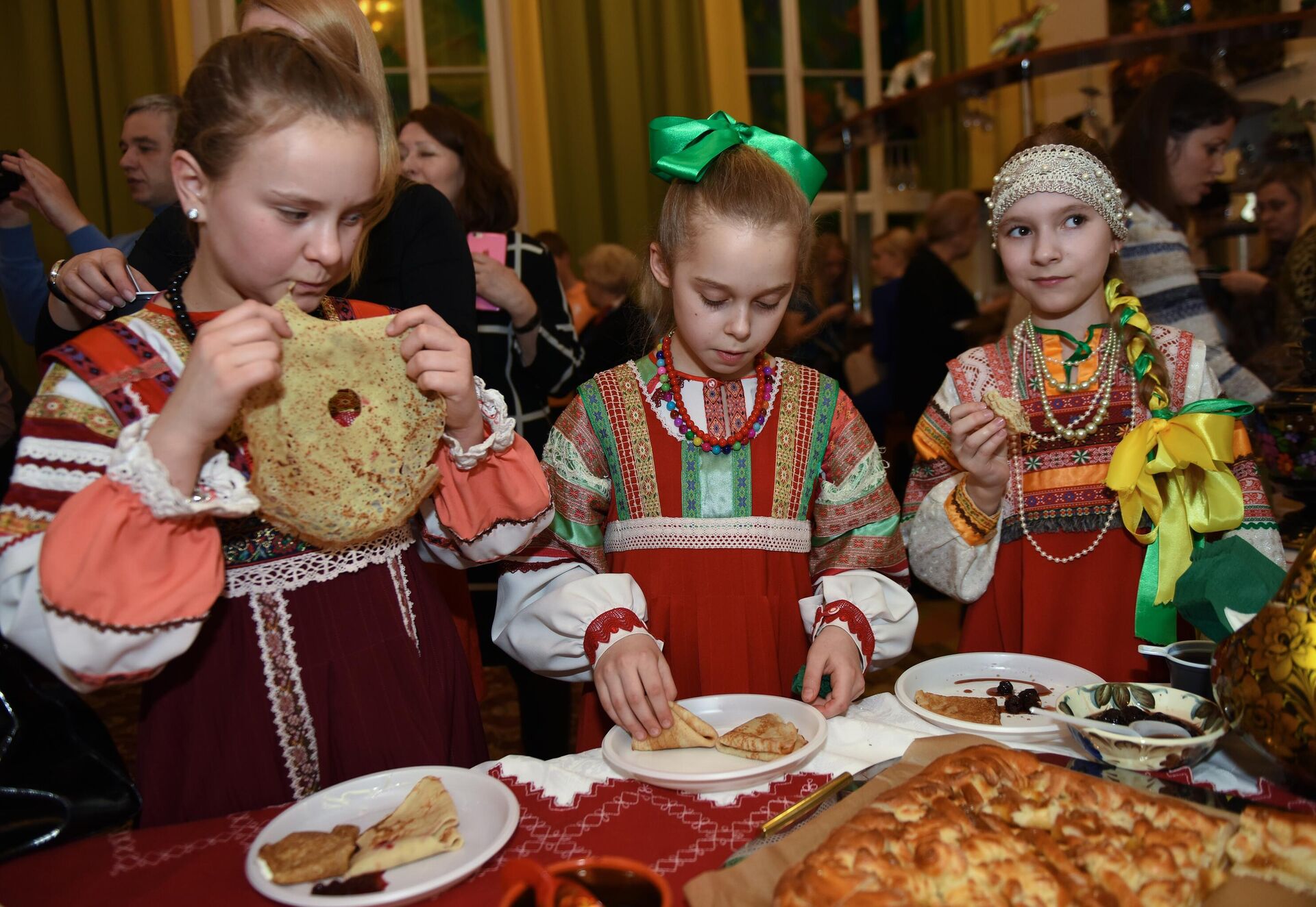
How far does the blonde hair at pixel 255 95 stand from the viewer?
1167 mm

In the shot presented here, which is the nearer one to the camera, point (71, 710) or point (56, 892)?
point (56, 892)

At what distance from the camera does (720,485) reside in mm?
1685

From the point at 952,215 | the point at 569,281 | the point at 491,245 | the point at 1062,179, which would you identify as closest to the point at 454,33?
the point at 569,281

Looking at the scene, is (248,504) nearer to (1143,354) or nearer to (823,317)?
(1143,354)

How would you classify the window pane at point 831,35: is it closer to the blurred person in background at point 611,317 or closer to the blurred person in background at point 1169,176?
the blurred person in background at point 611,317

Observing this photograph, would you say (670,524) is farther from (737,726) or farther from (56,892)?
(56,892)

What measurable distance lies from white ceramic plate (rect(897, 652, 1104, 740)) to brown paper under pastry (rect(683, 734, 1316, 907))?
0.32 metres

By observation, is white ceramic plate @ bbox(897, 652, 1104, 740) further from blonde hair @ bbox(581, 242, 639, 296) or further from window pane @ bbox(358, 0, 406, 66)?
window pane @ bbox(358, 0, 406, 66)

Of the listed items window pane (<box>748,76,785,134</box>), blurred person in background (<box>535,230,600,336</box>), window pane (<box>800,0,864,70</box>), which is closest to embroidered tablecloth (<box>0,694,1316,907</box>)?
blurred person in background (<box>535,230,600,336</box>)

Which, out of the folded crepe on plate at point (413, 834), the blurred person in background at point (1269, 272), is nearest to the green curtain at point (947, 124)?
the blurred person in background at point (1269, 272)

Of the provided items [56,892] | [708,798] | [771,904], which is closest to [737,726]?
[708,798]

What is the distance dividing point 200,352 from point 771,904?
2.60ft

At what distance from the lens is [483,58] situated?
6785mm

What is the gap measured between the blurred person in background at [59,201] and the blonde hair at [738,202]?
4.63 ft
